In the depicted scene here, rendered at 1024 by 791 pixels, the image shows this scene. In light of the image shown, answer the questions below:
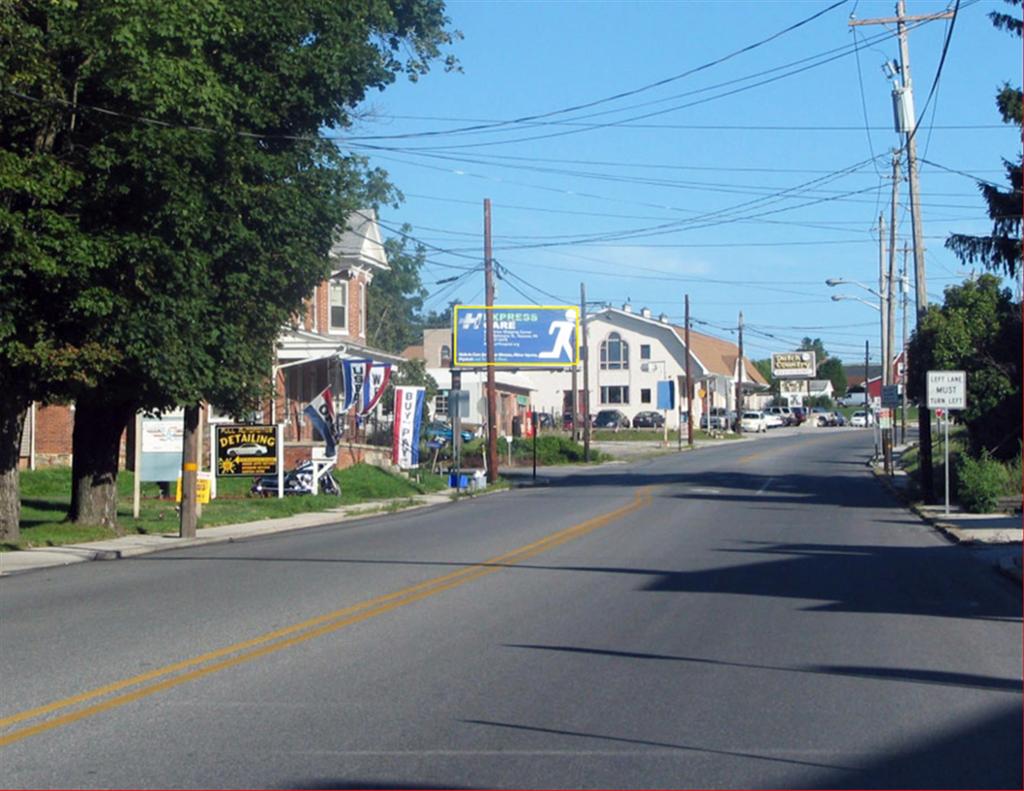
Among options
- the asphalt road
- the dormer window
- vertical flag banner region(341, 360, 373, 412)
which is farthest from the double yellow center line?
the dormer window

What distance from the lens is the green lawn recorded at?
22.7 metres

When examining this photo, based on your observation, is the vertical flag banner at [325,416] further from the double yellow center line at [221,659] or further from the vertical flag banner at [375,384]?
the double yellow center line at [221,659]

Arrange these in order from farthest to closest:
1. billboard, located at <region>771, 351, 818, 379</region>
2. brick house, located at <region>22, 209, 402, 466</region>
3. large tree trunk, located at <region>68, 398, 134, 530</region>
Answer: billboard, located at <region>771, 351, 818, 379</region> < brick house, located at <region>22, 209, 402, 466</region> < large tree trunk, located at <region>68, 398, 134, 530</region>

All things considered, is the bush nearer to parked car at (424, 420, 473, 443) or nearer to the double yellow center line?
the double yellow center line

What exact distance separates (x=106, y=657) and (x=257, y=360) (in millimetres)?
13084

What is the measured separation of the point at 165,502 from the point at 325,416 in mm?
6800

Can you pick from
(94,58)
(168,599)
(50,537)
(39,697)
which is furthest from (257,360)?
(39,697)

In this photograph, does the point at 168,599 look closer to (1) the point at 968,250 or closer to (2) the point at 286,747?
(2) the point at 286,747

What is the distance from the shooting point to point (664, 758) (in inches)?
293

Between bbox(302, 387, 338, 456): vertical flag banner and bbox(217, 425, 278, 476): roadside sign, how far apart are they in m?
5.74

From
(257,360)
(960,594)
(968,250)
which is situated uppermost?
(968,250)

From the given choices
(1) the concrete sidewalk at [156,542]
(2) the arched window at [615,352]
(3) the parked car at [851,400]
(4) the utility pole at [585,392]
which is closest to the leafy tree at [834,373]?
(3) the parked car at [851,400]

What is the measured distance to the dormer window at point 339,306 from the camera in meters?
45.1

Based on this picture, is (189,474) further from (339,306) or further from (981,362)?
(339,306)
